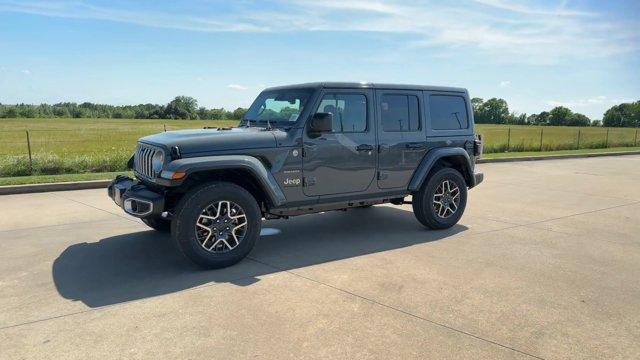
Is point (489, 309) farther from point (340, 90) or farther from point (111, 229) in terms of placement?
point (111, 229)

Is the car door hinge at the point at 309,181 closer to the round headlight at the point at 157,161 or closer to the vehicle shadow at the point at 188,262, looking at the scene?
the vehicle shadow at the point at 188,262

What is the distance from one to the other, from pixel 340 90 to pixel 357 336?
320cm

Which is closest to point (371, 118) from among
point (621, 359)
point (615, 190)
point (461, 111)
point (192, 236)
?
point (461, 111)

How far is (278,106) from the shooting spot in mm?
6047

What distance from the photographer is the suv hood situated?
489cm

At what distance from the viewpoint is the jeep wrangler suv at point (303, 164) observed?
4.90m

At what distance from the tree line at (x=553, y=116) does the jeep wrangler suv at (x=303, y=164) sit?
84621mm

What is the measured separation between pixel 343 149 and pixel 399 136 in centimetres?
93

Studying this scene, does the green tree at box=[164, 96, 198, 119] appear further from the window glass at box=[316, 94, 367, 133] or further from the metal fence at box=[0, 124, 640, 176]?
the window glass at box=[316, 94, 367, 133]

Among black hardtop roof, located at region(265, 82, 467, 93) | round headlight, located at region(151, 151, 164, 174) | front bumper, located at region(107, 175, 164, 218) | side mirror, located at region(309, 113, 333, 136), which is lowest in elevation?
front bumper, located at region(107, 175, 164, 218)

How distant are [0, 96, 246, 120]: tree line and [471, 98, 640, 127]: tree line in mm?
50257

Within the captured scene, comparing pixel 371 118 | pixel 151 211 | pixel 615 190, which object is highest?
pixel 371 118

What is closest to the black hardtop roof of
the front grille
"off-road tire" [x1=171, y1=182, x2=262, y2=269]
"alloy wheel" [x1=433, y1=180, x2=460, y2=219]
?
"alloy wheel" [x1=433, y1=180, x2=460, y2=219]

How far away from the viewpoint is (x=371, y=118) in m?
6.07
